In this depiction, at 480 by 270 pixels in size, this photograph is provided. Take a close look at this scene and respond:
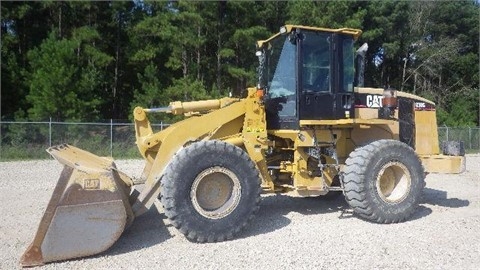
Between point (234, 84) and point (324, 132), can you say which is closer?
point (324, 132)

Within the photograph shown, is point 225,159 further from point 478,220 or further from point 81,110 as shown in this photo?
point 81,110

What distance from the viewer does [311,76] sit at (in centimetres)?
705

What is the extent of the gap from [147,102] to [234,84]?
551 cm

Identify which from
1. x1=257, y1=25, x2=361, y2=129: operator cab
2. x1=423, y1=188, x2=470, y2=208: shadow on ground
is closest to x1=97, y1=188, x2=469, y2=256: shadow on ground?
x1=423, y1=188, x2=470, y2=208: shadow on ground

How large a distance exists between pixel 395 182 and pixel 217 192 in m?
2.96

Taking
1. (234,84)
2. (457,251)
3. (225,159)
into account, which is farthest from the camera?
(234,84)

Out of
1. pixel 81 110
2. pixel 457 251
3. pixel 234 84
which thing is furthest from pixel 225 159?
pixel 234 84

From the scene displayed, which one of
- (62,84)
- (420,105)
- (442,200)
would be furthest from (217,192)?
(62,84)

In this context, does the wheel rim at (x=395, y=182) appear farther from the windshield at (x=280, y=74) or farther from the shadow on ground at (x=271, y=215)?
the windshield at (x=280, y=74)

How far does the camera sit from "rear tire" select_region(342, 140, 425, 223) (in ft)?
22.1

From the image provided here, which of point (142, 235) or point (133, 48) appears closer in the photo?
point (142, 235)

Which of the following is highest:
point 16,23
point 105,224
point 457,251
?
point 16,23

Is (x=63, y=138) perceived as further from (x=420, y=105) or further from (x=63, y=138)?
(x=420, y=105)

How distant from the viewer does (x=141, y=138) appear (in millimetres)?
7000
